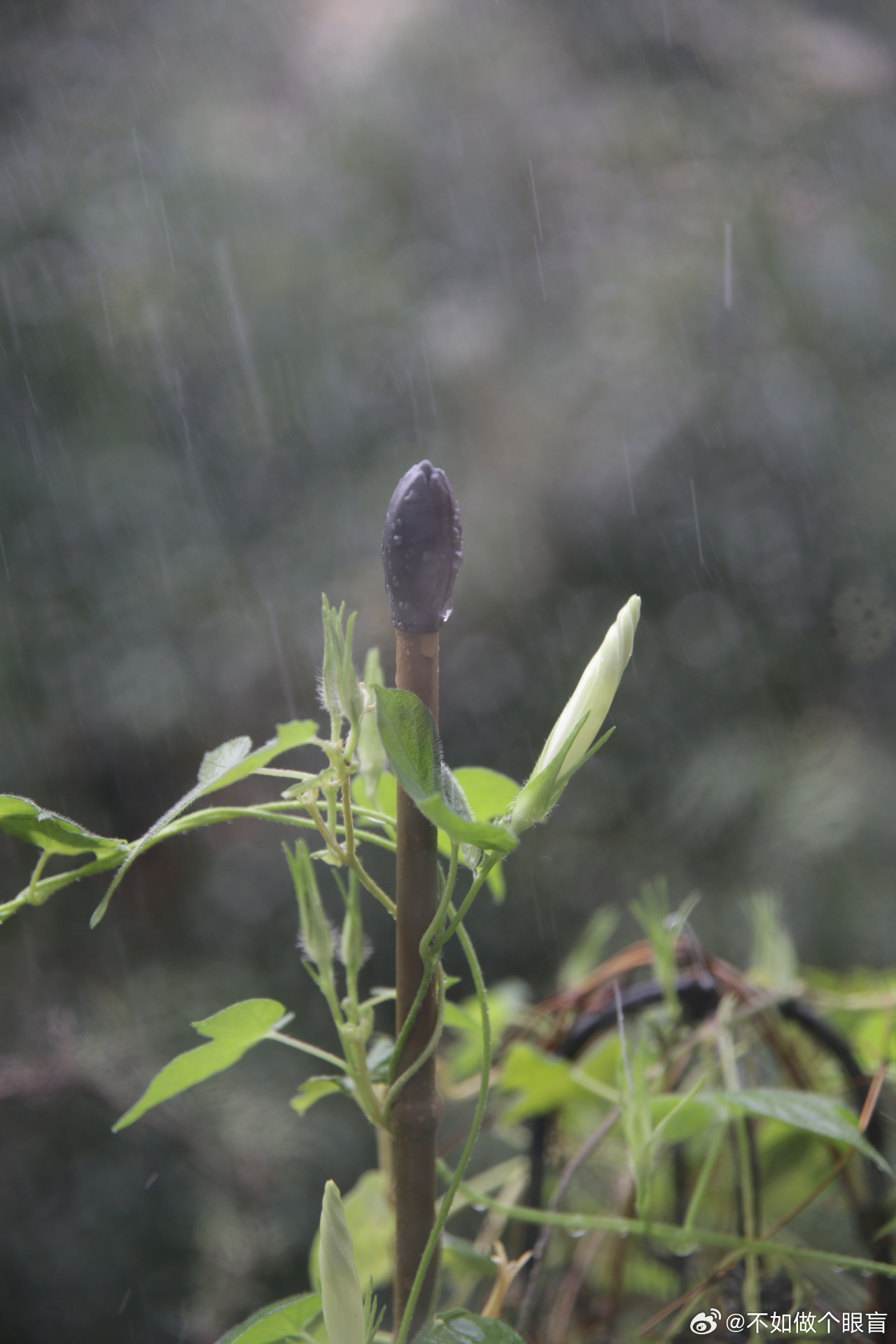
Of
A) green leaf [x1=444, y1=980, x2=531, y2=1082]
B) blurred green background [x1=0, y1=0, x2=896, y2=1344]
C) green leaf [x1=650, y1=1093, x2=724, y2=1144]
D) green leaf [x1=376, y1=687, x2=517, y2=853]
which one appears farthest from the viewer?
blurred green background [x1=0, y1=0, x2=896, y2=1344]

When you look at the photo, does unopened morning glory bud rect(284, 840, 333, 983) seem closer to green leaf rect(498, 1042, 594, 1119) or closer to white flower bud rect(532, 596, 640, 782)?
white flower bud rect(532, 596, 640, 782)

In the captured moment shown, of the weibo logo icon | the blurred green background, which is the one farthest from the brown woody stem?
the blurred green background

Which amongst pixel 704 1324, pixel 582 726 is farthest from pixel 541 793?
pixel 704 1324

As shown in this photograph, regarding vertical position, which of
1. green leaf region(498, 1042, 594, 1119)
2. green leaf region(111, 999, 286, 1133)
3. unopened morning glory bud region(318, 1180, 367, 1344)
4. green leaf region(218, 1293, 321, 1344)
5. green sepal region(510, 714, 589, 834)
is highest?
green sepal region(510, 714, 589, 834)

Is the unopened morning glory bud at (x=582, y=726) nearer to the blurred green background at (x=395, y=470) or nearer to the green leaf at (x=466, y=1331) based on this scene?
the green leaf at (x=466, y=1331)

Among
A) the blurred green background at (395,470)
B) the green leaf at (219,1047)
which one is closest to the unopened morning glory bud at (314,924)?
the green leaf at (219,1047)

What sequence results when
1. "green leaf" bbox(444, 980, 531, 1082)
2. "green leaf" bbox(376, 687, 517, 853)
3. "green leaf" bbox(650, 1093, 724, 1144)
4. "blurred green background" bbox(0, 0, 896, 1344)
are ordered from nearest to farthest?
1. "green leaf" bbox(376, 687, 517, 853)
2. "green leaf" bbox(650, 1093, 724, 1144)
3. "green leaf" bbox(444, 980, 531, 1082)
4. "blurred green background" bbox(0, 0, 896, 1344)
